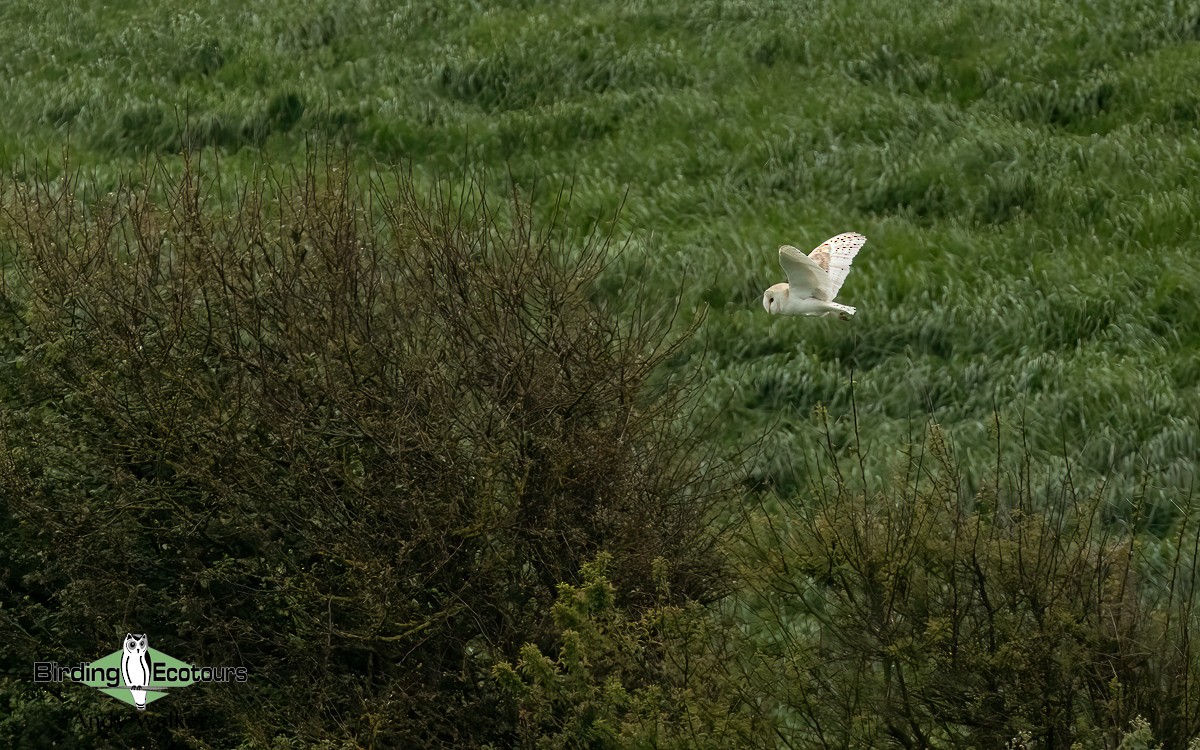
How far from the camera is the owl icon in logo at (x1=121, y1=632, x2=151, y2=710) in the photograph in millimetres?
7512

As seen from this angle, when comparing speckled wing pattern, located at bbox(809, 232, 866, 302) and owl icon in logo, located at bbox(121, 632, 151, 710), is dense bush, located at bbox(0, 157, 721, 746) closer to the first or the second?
owl icon in logo, located at bbox(121, 632, 151, 710)

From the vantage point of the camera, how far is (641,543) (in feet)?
22.7

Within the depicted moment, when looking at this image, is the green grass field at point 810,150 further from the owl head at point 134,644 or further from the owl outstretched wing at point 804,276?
the owl head at point 134,644

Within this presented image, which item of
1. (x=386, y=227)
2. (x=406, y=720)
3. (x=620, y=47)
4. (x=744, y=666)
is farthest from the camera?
(x=620, y=47)

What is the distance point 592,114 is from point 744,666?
10.1m

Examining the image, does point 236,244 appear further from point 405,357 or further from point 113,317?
point 405,357

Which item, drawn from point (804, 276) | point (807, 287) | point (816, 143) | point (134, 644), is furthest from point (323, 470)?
point (816, 143)

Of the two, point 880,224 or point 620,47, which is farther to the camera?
point 620,47

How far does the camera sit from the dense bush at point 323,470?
6.89 metres

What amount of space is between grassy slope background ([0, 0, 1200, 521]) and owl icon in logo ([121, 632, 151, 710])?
374 centimetres

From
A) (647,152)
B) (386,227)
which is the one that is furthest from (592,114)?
(386,227)

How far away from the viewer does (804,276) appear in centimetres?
Result: 935

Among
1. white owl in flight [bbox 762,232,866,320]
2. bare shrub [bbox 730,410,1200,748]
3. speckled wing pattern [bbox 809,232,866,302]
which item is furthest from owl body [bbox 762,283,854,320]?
bare shrub [bbox 730,410,1200,748]

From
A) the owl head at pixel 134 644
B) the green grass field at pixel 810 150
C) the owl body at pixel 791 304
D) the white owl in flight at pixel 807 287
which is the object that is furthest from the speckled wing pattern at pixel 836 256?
the owl head at pixel 134 644
